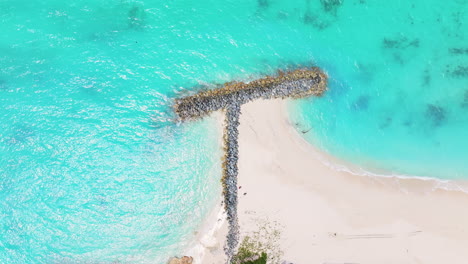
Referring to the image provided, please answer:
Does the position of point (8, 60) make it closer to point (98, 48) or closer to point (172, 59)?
point (98, 48)

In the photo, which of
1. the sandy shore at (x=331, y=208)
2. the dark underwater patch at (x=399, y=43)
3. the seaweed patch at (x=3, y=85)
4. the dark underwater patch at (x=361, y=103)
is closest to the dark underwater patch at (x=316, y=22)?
the dark underwater patch at (x=399, y=43)

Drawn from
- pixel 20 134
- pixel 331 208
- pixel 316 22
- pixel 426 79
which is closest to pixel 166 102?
pixel 20 134

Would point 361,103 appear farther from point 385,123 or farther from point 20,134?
point 20,134

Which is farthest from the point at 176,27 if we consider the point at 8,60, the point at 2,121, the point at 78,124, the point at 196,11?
the point at 2,121

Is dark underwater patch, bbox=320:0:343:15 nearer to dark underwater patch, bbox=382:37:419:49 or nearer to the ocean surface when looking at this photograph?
the ocean surface

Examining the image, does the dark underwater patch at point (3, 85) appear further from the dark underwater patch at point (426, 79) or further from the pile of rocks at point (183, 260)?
the dark underwater patch at point (426, 79)
